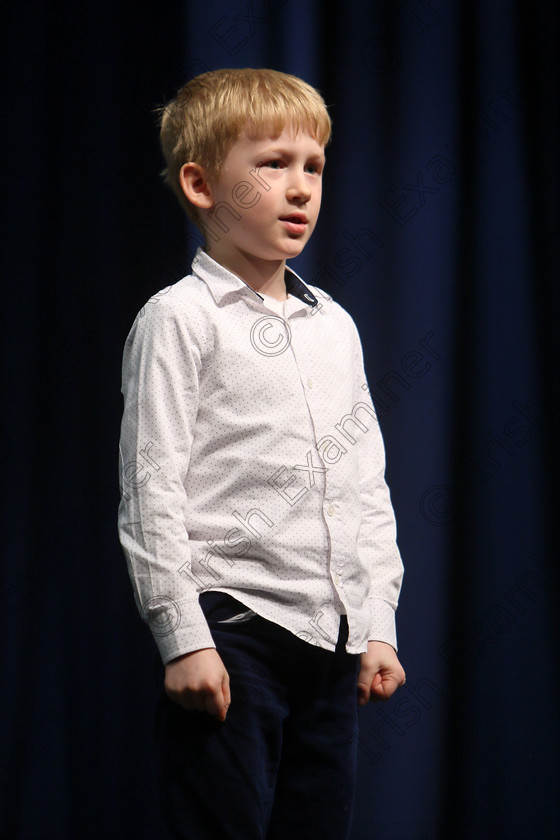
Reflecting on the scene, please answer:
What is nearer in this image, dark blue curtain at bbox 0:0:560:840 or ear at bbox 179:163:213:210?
ear at bbox 179:163:213:210

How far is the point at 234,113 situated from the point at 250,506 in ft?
1.65

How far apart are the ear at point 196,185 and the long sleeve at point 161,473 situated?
166 millimetres

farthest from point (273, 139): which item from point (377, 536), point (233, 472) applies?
point (377, 536)

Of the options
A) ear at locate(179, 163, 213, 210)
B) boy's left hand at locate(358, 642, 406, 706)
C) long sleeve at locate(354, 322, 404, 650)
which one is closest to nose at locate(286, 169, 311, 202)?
ear at locate(179, 163, 213, 210)

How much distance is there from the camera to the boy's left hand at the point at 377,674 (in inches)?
43.4

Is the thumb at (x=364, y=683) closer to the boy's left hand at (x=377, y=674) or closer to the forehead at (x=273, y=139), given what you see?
the boy's left hand at (x=377, y=674)

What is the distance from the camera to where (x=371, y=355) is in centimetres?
162

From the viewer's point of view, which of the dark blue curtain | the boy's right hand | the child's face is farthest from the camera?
the dark blue curtain

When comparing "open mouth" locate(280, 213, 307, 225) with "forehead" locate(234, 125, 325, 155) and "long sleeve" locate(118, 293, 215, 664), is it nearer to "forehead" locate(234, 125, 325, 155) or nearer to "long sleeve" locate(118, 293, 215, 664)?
"forehead" locate(234, 125, 325, 155)

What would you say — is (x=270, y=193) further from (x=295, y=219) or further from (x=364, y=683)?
(x=364, y=683)

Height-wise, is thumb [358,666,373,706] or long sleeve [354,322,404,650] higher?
long sleeve [354,322,404,650]

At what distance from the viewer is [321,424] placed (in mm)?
1062

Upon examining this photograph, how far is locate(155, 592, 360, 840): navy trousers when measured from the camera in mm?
928

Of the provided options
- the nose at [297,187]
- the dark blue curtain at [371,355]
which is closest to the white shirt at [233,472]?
the nose at [297,187]
